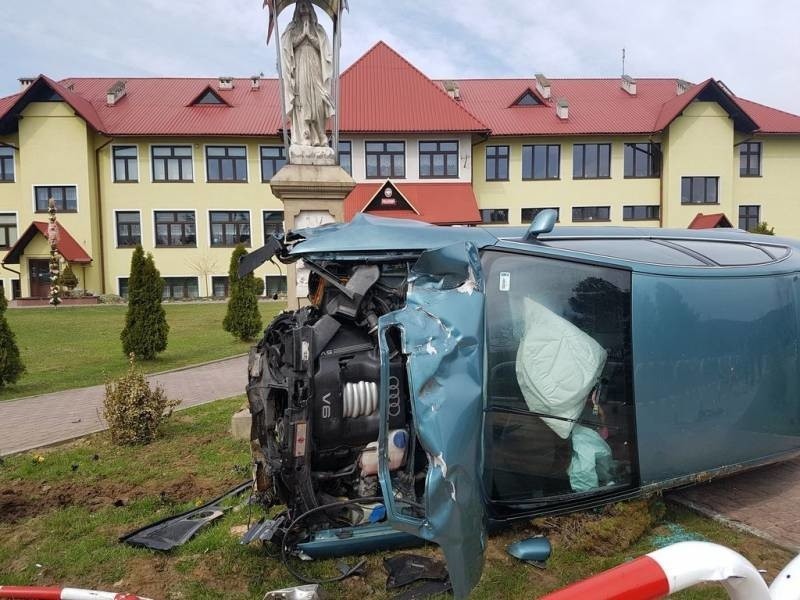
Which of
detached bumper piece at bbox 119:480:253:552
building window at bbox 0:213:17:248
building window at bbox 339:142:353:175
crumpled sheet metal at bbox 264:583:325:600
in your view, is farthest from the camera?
building window at bbox 0:213:17:248

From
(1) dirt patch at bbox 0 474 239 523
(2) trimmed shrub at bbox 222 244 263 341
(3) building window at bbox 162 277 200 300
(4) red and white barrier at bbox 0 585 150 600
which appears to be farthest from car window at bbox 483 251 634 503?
(3) building window at bbox 162 277 200 300

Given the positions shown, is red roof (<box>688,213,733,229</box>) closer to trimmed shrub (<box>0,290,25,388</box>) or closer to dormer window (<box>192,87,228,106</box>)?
dormer window (<box>192,87,228,106</box>)

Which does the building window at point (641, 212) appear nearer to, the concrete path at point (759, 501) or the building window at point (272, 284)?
the building window at point (272, 284)

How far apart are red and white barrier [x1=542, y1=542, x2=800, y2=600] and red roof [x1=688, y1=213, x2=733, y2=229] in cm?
2946

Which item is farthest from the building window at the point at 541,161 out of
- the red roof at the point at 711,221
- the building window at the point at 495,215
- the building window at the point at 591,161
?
the red roof at the point at 711,221

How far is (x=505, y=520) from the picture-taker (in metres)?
2.97

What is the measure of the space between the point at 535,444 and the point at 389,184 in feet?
67.2

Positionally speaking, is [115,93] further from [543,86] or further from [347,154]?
[543,86]

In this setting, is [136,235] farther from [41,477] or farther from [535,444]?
[535,444]

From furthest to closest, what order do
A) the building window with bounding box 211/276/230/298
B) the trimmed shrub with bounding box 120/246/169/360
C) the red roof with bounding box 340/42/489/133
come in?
the building window with bounding box 211/276/230/298 < the red roof with bounding box 340/42/489/133 < the trimmed shrub with bounding box 120/246/169/360

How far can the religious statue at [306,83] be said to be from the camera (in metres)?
6.97

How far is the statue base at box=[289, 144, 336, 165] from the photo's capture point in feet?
22.7

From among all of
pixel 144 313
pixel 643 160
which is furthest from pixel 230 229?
pixel 643 160

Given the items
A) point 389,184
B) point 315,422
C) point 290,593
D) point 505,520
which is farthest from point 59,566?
point 389,184
